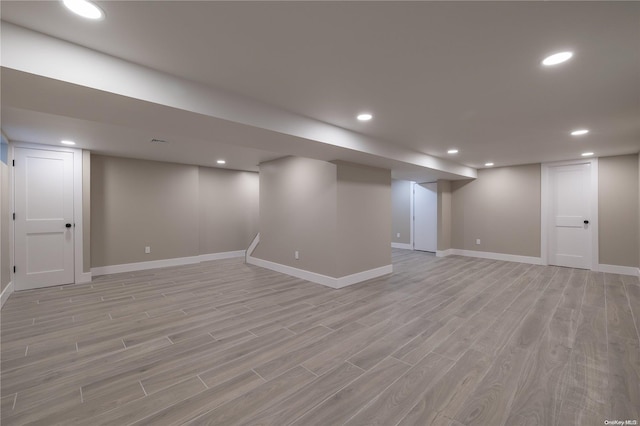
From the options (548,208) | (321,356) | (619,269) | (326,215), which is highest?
(548,208)

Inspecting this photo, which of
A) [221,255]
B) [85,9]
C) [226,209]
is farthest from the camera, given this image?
[226,209]

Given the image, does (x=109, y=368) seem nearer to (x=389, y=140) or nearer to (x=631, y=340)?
(x=389, y=140)

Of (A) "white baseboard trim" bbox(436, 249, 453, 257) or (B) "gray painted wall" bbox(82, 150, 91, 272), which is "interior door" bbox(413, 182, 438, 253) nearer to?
(A) "white baseboard trim" bbox(436, 249, 453, 257)

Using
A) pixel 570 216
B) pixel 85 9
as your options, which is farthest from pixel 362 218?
pixel 570 216

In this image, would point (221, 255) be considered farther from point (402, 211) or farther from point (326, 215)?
point (402, 211)

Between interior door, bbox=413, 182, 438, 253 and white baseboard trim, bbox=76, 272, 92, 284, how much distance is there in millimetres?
7937

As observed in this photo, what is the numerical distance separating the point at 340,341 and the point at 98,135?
14.3 feet

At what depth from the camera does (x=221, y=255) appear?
7.02m

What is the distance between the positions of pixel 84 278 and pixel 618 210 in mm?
10120

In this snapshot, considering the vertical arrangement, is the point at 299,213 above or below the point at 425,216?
above

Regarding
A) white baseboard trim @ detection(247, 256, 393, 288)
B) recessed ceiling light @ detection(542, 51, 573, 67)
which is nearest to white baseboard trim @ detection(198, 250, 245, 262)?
white baseboard trim @ detection(247, 256, 393, 288)

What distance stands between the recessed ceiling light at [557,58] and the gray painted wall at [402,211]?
6668mm

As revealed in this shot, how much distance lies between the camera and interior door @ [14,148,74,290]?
4176 millimetres

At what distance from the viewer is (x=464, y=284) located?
4.56 m
